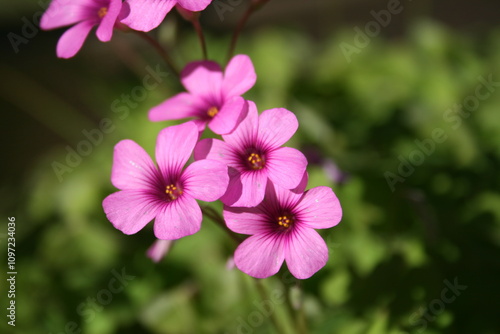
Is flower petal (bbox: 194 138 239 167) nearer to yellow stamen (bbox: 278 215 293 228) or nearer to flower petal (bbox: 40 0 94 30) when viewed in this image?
yellow stamen (bbox: 278 215 293 228)

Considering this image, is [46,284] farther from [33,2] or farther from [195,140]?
[33,2]

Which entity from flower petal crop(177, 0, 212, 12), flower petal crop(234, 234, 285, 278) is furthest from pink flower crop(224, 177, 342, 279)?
flower petal crop(177, 0, 212, 12)

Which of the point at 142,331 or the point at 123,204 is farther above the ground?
the point at 123,204

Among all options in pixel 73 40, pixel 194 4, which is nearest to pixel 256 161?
pixel 194 4

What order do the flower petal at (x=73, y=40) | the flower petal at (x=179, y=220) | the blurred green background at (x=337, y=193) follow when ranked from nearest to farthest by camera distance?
the flower petal at (x=179, y=220) < the flower petal at (x=73, y=40) < the blurred green background at (x=337, y=193)

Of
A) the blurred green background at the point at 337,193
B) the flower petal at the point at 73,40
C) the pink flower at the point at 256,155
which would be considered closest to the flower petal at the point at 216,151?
the pink flower at the point at 256,155

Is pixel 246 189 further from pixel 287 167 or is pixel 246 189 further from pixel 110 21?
pixel 110 21

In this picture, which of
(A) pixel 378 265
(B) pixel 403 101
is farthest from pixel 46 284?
(B) pixel 403 101

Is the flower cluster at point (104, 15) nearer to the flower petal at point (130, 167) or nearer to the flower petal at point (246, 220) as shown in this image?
the flower petal at point (130, 167)
